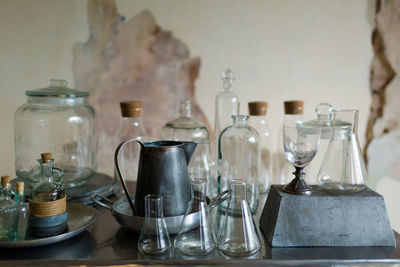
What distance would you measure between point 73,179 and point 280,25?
1.15 m

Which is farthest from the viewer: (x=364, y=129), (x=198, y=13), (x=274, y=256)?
(x=364, y=129)

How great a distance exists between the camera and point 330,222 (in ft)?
2.61

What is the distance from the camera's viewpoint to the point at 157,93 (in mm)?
1706

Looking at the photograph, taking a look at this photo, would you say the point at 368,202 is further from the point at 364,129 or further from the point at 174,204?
the point at 364,129

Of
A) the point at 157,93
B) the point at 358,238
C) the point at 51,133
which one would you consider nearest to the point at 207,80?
the point at 157,93

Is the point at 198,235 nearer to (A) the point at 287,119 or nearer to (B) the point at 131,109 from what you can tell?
(B) the point at 131,109

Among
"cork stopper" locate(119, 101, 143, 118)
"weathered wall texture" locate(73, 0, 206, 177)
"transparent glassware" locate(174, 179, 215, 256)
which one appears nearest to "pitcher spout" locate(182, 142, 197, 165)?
"transparent glassware" locate(174, 179, 215, 256)

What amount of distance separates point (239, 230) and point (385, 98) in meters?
1.35

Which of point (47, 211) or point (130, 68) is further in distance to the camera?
point (130, 68)

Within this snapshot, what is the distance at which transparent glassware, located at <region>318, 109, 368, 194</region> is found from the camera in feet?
2.81

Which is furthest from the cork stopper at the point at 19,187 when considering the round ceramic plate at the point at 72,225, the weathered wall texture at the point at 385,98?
the weathered wall texture at the point at 385,98

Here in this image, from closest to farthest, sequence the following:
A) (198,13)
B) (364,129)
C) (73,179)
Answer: (73,179), (198,13), (364,129)

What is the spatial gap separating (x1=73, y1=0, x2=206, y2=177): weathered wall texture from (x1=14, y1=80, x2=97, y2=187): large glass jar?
1.59ft

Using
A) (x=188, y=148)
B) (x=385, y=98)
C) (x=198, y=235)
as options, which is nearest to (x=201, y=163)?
(x=188, y=148)
